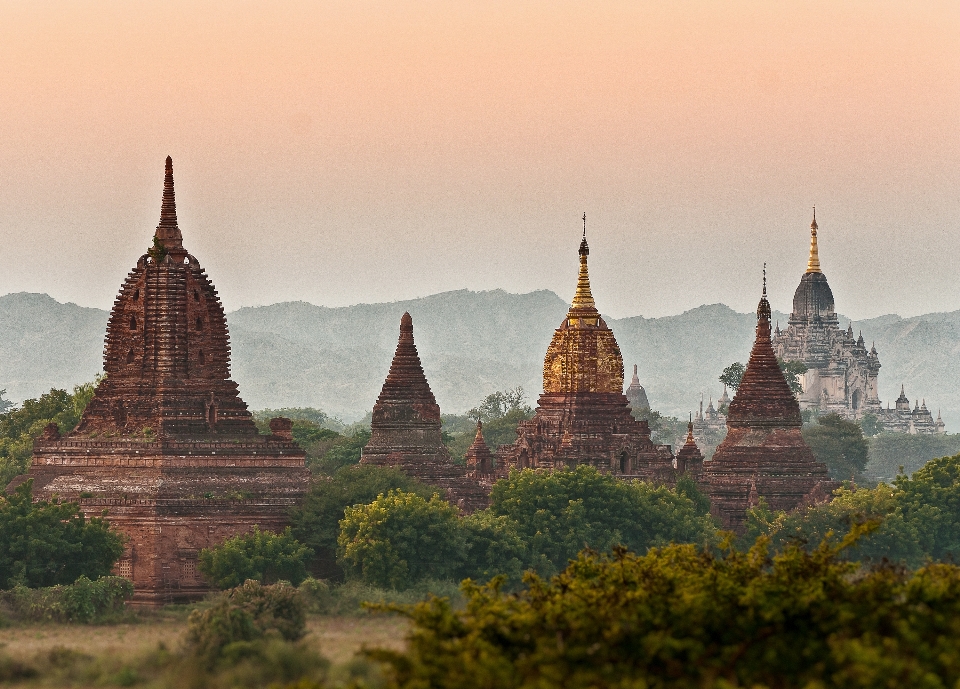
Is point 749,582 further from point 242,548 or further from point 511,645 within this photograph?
point 242,548

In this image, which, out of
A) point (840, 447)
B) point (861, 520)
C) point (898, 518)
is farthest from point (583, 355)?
point (840, 447)

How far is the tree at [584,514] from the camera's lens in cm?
6562

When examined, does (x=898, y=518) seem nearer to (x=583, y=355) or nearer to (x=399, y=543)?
(x=583, y=355)

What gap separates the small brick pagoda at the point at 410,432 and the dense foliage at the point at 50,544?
65.3 ft

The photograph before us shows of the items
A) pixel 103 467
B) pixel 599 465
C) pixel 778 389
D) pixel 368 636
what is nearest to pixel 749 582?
pixel 368 636

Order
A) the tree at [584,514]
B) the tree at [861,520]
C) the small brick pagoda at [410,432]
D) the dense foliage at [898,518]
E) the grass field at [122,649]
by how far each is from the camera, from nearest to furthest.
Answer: the grass field at [122,649], the tree at [584,514], the tree at [861,520], the dense foliage at [898,518], the small brick pagoda at [410,432]

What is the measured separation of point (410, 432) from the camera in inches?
3164

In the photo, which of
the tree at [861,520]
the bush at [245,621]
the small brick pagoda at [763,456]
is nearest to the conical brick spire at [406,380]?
the small brick pagoda at [763,456]

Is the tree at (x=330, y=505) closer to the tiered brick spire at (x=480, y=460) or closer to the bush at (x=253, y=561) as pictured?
the bush at (x=253, y=561)

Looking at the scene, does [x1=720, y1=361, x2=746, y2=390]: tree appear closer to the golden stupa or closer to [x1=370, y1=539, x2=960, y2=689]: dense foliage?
the golden stupa

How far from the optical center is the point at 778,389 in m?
87.2

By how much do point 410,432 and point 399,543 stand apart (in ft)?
67.6

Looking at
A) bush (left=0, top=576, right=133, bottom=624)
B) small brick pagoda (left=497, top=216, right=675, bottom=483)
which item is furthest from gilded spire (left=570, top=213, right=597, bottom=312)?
bush (left=0, top=576, right=133, bottom=624)

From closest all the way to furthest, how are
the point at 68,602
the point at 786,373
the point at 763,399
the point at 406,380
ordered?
the point at 68,602 < the point at 406,380 < the point at 763,399 < the point at 786,373
